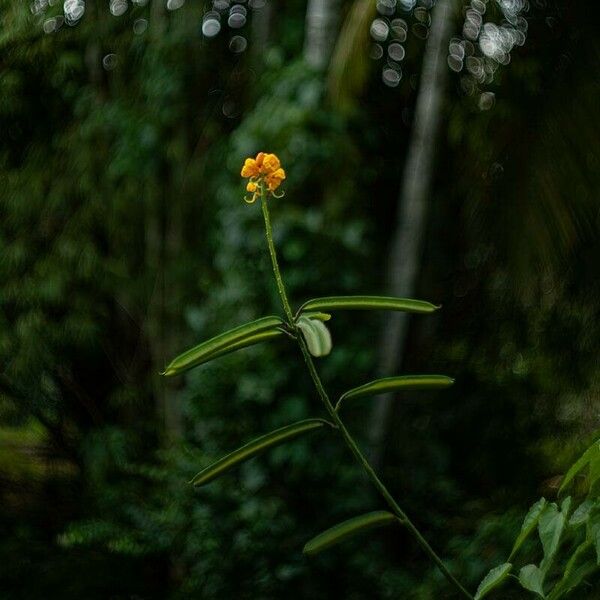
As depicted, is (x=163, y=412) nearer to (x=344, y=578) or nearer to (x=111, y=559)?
(x=111, y=559)

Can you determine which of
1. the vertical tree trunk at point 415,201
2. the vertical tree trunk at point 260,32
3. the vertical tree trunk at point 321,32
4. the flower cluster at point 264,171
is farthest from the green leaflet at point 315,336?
the vertical tree trunk at point 260,32

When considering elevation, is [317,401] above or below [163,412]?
above

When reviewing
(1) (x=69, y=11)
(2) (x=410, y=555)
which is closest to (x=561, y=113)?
(2) (x=410, y=555)

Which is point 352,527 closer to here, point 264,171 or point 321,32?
point 264,171

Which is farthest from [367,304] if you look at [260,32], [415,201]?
[260,32]

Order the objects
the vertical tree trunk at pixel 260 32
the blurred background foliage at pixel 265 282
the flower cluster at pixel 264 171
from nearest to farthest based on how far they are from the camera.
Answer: the flower cluster at pixel 264 171 → the blurred background foliage at pixel 265 282 → the vertical tree trunk at pixel 260 32

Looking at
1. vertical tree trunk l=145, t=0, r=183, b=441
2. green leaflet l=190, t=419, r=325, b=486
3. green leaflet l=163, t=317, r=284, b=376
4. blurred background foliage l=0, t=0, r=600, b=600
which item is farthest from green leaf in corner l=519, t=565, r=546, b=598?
vertical tree trunk l=145, t=0, r=183, b=441

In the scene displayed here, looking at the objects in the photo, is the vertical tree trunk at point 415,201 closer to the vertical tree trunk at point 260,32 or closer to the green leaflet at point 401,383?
the vertical tree trunk at point 260,32

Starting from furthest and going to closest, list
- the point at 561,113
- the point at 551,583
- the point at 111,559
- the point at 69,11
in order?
the point at 69,11, the point at 111,559, the point at 561,113, the point at 551,583
